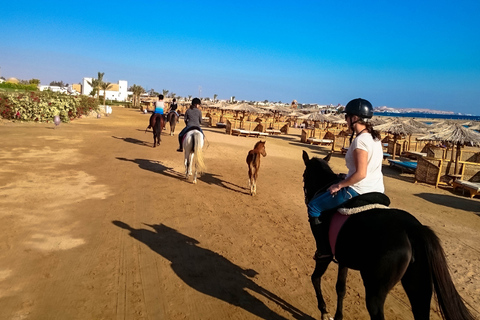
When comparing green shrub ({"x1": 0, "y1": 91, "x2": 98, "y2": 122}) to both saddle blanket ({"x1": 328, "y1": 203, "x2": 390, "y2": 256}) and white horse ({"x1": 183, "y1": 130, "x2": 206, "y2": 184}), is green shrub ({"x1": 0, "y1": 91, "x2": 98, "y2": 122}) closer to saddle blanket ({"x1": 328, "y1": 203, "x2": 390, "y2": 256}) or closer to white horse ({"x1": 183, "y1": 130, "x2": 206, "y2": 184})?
white horse ({"x1": 183, "y1": 130, "x2": 206, "y2": 184})

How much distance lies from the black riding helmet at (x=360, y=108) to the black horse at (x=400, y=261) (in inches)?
39.3

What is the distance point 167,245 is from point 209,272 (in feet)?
3.78

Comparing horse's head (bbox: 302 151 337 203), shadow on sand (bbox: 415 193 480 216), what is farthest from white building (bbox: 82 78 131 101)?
horse's head (bbox: 302 151 337 203)

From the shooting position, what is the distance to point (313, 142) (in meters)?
25.2

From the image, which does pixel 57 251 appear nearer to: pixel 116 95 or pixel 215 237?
pixel 215 237

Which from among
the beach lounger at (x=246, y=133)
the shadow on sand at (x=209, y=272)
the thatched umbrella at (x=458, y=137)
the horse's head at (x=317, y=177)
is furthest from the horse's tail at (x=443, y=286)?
the beach lounger at (x=246, y=133)

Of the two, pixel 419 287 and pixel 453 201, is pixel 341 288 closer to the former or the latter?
pixel 419 287

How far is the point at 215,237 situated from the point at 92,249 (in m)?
2.13

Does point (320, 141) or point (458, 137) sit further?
point (320, 141)

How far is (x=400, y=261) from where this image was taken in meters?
2.65

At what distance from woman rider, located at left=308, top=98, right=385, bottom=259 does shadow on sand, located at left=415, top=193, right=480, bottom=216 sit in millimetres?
8076

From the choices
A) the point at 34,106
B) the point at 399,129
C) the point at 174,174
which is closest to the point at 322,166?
the point at 174,174

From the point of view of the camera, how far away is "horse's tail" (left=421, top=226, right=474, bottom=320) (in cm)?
253

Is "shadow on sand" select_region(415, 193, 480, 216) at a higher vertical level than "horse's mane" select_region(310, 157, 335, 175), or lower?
lower
